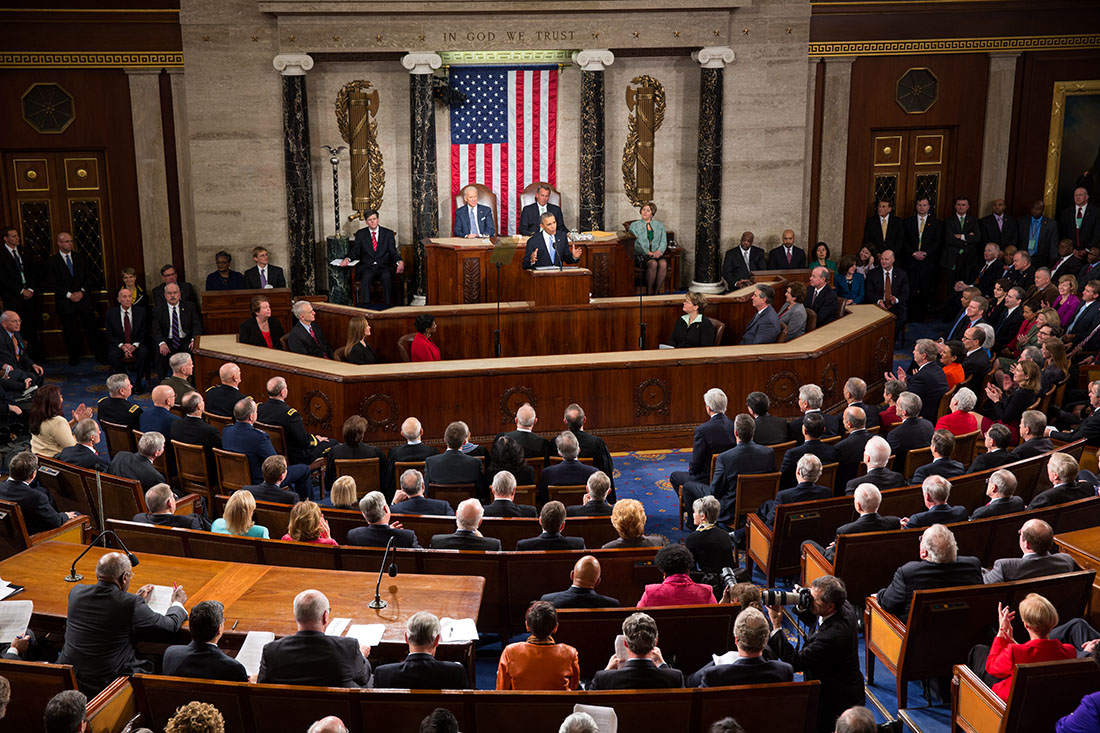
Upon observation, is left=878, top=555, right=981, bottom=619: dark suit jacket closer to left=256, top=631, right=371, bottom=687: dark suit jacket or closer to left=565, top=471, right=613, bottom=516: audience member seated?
left=565, top=471, right=613, bottom=516: audience member seated

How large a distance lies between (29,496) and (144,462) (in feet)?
2.65

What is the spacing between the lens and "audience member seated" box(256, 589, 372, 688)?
4.61 meters

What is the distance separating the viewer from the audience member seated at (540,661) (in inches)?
186

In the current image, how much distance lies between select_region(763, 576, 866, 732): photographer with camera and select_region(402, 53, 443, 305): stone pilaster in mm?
9444

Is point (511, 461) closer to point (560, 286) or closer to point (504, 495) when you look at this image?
point (504, 495)

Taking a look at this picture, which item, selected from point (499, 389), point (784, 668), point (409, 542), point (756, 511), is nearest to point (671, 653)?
point (784, 668)

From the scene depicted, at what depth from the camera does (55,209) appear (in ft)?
44.3

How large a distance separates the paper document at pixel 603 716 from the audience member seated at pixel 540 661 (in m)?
0.47

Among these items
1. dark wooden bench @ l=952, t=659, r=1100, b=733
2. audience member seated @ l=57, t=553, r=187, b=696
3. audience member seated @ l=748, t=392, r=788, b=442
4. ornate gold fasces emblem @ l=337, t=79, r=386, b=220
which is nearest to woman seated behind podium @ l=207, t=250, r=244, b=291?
ornate gold fasces emblem @ l=337, t=79, r=386, b=220

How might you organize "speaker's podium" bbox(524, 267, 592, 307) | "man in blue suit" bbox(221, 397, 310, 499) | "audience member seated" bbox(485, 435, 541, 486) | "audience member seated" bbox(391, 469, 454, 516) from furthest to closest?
"speaker's podium" bbox(524, 267, 592, 307), "man in blue suit" bbox(221, 397, 310, 499), "audience member seated" bbox(485, 435, 541, 486), "audience member seated" bbox(391, 469, 454, 516)

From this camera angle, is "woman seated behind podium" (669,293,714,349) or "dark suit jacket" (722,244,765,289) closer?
"woman seated behind podium" (669,293,714,349)

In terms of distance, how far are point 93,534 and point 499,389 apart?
3.75 metres

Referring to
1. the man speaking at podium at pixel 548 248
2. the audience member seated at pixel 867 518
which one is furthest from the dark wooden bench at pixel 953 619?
the man speaking at podium at pixel 548 248

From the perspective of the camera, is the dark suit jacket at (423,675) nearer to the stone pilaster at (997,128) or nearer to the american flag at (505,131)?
the american flag at (505,131)
